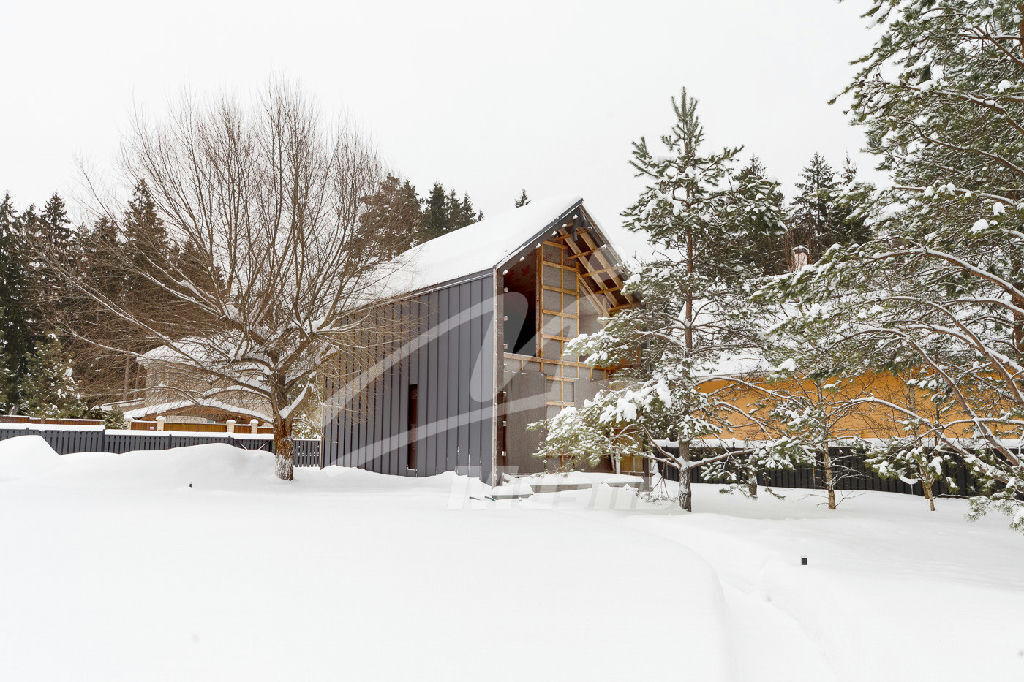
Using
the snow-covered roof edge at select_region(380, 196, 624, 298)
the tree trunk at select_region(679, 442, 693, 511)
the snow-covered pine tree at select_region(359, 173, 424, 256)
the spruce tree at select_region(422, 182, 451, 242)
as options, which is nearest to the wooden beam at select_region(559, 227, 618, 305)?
the snow-covered roof edge at select_region(380, 196, 624, 298)

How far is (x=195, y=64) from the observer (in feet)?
42.6

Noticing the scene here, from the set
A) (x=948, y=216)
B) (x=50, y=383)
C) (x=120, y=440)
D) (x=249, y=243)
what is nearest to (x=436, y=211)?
(x=50, y=383)

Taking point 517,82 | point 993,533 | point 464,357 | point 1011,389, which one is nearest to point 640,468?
point 464,357

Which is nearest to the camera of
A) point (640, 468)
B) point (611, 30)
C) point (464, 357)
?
point (464, 357)

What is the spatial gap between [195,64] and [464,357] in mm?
8374

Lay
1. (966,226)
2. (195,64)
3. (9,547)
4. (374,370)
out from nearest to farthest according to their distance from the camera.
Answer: (9,547) < (966,226) < (195,64) < (374,370)

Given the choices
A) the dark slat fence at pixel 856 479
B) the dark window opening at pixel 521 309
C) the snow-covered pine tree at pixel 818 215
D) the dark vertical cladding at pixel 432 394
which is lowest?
the dark slat fence at pixel 856 479

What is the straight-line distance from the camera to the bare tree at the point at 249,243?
12.6 metres

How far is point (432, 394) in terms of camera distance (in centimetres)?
1455

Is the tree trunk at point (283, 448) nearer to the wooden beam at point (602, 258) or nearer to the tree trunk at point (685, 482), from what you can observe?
the tree trunk at point (685, 482)

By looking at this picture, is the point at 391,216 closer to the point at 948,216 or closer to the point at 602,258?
the point at 602,258

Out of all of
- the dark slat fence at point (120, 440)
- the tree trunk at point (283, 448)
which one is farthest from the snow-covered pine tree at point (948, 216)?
the dark slat fence at point (120, 440)

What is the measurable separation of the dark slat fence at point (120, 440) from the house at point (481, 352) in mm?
5262

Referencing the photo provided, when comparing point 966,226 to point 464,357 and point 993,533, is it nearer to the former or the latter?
point 993,533
